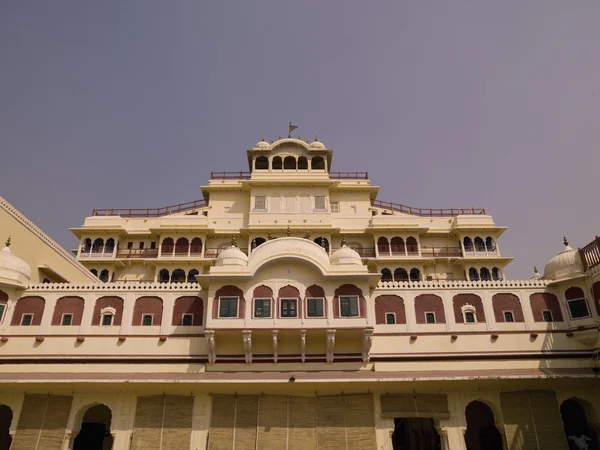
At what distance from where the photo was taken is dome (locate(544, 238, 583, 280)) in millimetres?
24250

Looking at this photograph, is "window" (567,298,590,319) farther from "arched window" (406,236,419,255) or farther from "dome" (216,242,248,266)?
"dome" (216,242,248,266)

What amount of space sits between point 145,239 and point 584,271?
106ft

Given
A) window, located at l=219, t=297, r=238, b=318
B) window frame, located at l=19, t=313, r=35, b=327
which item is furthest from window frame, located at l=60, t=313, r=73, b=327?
window, located at l=219, t=297, r=238, b=318

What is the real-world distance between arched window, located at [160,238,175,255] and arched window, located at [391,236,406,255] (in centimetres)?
1841

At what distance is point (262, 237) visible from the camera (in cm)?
3772

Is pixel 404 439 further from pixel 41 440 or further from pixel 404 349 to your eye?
pixel 41 440

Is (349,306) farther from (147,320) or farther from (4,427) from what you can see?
(4,427)

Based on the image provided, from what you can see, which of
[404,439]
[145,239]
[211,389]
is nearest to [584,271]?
[404,439]

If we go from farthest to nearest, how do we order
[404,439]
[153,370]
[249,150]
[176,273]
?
[249,150] < [176,273] < [404,439] < [153,370]

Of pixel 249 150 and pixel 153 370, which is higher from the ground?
pixel 249 150

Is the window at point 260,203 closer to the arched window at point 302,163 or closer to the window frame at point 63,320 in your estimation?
the arched window at point 302,163

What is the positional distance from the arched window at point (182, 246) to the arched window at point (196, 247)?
406 mm

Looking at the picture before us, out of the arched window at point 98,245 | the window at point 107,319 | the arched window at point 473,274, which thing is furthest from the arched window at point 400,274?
the arched window at point 98,245

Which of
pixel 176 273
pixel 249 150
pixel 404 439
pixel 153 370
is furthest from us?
pixel 249 150
